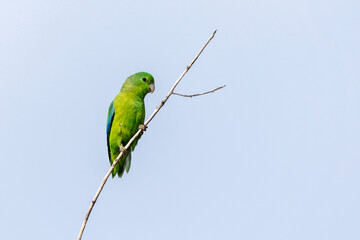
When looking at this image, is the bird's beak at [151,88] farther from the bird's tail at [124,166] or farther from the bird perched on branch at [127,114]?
the bird's tail at [124,166]

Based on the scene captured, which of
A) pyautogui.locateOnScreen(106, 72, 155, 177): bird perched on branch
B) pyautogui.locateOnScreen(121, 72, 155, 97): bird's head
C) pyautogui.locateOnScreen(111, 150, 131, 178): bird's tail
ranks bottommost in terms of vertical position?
pyautogui.locateOnScreen(111, 150, 131, 178): bird's tail

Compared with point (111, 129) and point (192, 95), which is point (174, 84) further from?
point (111, 129)

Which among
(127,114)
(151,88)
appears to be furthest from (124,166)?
(151,88)

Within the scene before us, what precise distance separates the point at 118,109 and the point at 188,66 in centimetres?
407

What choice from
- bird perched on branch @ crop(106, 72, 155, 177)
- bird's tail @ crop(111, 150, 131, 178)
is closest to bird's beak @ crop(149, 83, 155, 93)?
bird perched on branch @ crop(106, 72, 155, 177)

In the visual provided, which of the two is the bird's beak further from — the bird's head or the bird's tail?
the bird's tail

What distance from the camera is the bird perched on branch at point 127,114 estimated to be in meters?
10.4

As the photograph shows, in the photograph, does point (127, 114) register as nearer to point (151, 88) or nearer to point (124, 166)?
point (151, 88)

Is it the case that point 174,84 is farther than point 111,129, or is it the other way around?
point 111,129

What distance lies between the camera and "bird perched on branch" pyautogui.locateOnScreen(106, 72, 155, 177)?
10.4m

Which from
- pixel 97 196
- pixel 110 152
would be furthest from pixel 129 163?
pixel 97 196

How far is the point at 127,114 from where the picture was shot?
34.0 ft

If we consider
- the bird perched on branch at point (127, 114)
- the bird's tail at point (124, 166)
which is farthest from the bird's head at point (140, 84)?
the bird's tail at point (124, 166)

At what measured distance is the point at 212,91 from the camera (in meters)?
6.62
